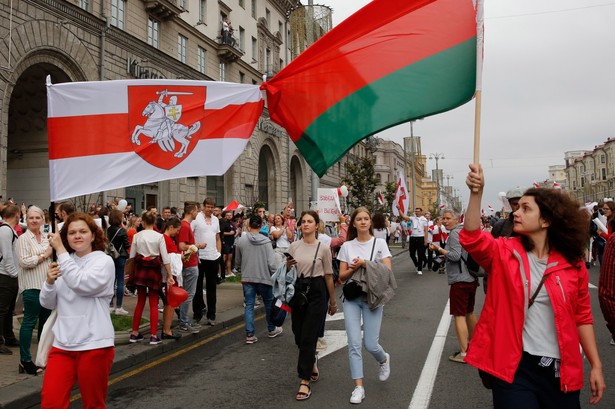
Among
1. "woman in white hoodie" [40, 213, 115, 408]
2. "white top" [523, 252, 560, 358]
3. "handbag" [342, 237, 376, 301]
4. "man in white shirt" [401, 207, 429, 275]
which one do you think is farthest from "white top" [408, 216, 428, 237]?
"white top" [523, 252, 560, 358]

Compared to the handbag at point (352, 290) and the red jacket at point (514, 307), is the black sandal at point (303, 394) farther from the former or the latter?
the red jacket at point (514, 307)

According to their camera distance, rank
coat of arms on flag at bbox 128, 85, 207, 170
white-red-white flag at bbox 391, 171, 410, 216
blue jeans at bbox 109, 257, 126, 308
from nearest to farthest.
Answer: coat of arms on flag at bbox 128, 85, 207, 170 → blue jeans at bbox 109, 257, 126, 308 → white-red-white flag at bbox 391, 171, 410, 216

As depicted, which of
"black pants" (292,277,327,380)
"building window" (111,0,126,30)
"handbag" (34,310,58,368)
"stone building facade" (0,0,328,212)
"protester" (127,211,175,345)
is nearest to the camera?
"handbag" (34,310,58,368)

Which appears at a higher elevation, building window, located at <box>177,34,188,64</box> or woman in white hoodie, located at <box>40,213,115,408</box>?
building window, located at <box>177,34,188,64</box>

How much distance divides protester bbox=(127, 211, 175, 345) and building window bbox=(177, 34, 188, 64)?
22.8 meters

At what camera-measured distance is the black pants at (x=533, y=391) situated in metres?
2.77

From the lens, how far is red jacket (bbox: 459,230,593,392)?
2.77 metres

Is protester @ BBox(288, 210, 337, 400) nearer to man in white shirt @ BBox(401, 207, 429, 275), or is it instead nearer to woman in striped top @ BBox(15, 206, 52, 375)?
woman in striped top @ BBox(15, 206, 52, 375)

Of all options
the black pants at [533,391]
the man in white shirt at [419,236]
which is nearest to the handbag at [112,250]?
the black pants at [533,391]

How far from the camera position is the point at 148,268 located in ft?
24.3

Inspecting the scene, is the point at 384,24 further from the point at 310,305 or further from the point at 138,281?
the point at 138,281

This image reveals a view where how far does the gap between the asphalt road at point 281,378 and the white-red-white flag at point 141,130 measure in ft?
7.35

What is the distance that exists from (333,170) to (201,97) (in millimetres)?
49903

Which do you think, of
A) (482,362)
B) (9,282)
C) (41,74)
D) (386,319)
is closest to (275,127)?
(41,74)
